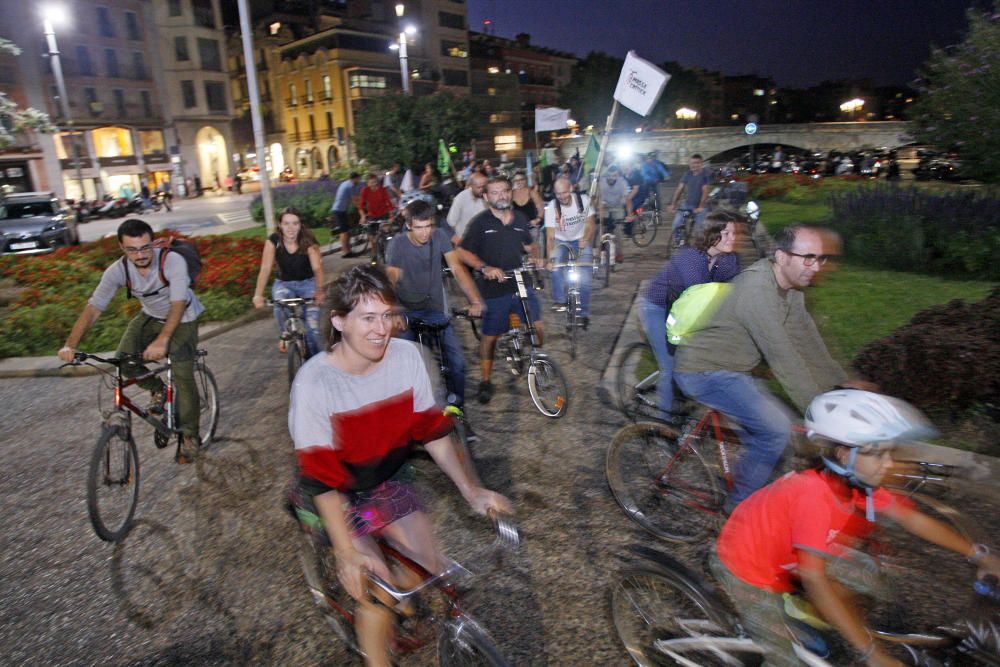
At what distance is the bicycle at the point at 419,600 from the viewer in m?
2.45

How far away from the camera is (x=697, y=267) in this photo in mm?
4695

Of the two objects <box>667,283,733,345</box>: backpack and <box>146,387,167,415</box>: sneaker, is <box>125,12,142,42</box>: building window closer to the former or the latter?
<box>146,387,167,415</box>: sneaker

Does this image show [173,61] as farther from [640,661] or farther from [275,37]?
[640,661]

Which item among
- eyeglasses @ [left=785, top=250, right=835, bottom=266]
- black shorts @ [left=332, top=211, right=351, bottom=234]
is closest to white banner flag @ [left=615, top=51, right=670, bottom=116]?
eyeglasses @ [left=785, top=250, right=835, bottom=266]

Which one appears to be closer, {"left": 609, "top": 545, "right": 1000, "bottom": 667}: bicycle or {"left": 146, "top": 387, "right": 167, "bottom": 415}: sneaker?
{"left": 609, "top": 545, "right": 1000, "bottom": 667}: bicycle

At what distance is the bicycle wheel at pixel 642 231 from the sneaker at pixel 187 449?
12.0 meters

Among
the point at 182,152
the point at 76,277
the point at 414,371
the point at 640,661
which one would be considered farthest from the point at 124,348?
the point at 182,152

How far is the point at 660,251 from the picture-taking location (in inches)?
602

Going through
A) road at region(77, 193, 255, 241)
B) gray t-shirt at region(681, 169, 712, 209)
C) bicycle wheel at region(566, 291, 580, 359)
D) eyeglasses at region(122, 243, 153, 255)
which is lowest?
road at region(77, 193, 255, 241)

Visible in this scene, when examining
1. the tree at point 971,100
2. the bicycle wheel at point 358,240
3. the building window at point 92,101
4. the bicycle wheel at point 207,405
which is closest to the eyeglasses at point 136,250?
the bicycle wheel at point 207,405

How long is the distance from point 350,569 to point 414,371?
0.83 meters

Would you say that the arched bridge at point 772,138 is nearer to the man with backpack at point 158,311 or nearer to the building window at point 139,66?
the building window at point 139,66

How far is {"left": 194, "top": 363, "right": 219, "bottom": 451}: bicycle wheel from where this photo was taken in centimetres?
607

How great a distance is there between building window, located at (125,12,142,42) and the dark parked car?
42.0m
